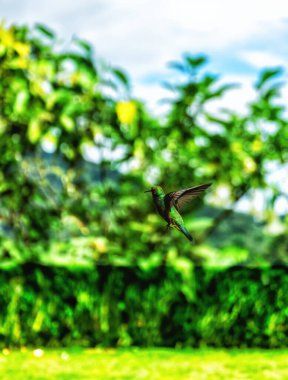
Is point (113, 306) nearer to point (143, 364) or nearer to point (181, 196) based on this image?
point (143, 364)

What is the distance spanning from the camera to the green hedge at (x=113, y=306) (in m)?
6.82

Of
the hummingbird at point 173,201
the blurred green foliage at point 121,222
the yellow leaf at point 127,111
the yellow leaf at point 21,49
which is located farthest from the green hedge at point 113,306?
the hummingbird at point 173,201

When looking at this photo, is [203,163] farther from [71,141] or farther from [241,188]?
[71,141]

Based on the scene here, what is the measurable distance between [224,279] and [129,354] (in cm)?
131

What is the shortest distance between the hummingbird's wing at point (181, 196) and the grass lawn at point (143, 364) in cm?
469

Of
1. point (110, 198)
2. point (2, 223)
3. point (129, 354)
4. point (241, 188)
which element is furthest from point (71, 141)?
point (129, 354)

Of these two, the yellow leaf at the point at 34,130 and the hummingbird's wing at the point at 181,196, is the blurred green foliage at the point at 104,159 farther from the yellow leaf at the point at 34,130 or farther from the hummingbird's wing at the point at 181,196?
the hummingbird's wing at the point at 181,196

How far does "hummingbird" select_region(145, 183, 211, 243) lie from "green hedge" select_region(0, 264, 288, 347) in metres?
→ 5.69

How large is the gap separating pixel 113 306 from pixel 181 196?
19.3ft

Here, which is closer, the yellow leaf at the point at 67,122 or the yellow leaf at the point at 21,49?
the yellow leaf at the point at 67,122

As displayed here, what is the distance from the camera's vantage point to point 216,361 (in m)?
6.36

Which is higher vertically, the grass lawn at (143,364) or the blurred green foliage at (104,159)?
the blurred green foliage at (104,159)

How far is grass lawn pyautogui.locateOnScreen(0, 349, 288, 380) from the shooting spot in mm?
5699

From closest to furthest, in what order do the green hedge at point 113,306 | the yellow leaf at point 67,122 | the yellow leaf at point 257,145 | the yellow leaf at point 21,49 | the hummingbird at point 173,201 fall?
the hummingbird at point 173,201, the yellow leaf at point 257,145, the yellow leaf at point 67,122, the yellow leaf at point 21,49, the green hedge at point 113,306
